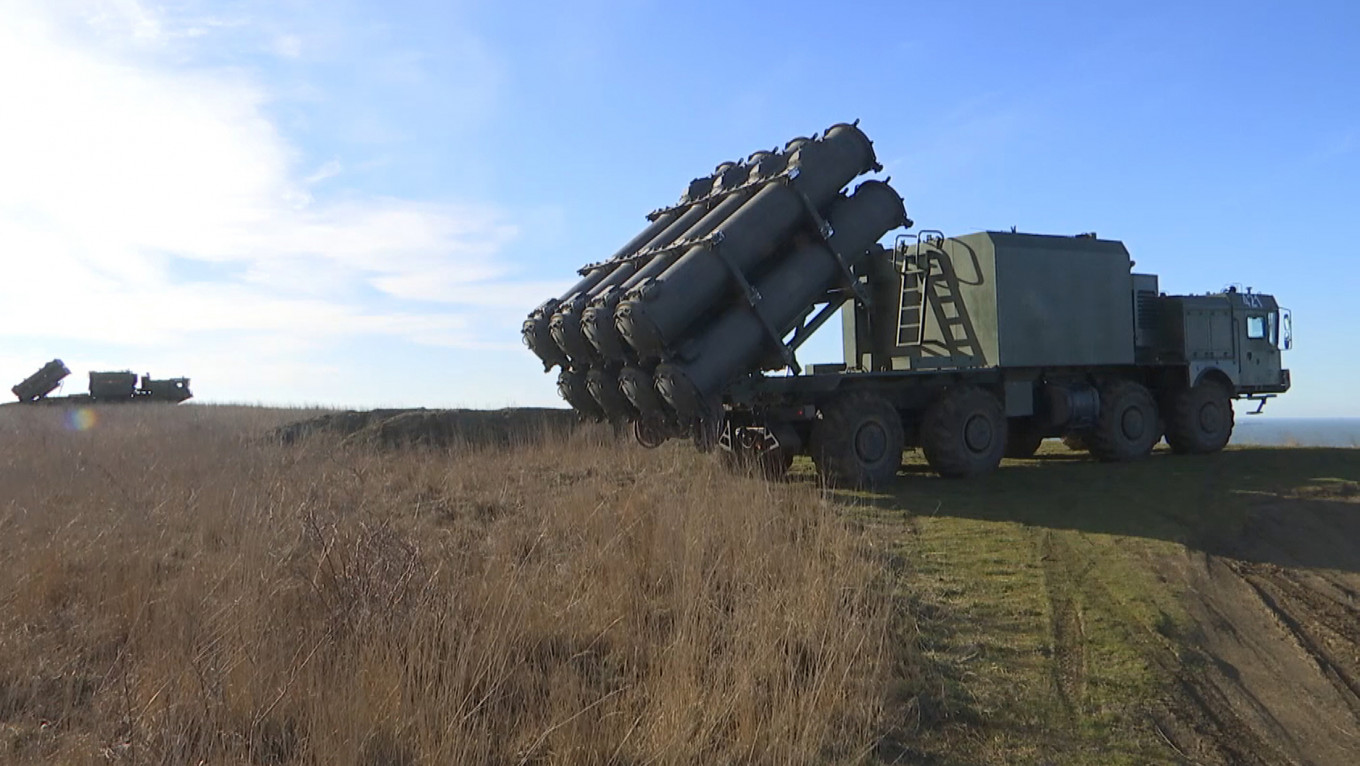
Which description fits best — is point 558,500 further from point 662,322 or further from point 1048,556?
point 1048,556

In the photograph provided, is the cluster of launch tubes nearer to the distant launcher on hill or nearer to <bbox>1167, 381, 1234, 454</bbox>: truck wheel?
<bbox>1167, 381, 1234, 454</bbox>: truck wheel

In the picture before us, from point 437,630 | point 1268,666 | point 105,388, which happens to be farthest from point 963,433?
point 105,388

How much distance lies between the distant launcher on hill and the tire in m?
35.3

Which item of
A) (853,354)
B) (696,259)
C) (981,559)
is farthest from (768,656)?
(853,354)

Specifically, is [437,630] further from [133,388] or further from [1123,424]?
[133,388]

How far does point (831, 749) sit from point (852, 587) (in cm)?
187

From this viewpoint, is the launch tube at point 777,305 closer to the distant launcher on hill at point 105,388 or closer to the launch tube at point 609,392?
the launch tube at point 609,392

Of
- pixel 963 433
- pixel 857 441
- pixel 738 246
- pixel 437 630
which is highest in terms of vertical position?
pixel 738 246

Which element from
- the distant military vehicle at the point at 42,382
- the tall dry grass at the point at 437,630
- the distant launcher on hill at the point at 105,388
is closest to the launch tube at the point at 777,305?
the tall dry grass at the point at 437,630

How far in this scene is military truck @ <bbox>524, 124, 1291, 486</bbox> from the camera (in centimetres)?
1155

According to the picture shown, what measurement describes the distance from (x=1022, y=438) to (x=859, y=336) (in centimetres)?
309

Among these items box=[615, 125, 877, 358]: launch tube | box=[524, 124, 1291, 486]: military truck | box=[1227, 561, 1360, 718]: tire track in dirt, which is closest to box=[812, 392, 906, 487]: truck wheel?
box=[524, 124, 1291, 486]: military truck

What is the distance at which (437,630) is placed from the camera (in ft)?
17.0

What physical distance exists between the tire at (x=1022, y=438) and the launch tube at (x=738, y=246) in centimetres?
491
